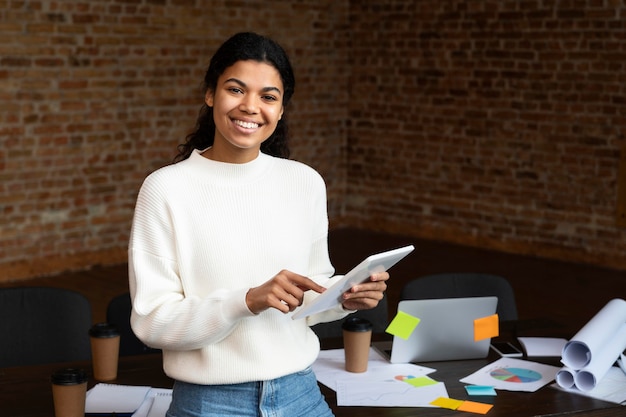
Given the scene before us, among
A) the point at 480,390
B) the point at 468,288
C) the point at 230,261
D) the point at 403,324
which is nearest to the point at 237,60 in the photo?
the point at 230,261

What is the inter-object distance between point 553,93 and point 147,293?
6429 mm

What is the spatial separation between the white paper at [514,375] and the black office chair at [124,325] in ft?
3.76

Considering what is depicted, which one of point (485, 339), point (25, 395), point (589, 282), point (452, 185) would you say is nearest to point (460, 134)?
point (452, 185)

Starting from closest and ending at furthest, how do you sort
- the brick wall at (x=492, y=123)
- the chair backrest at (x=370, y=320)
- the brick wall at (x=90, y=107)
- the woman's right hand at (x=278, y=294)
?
the woman's right hand at (x=278, y=294) < the chair backrest at (x=370, y=320) < the brick wall at (x=90, y=107) < the brick wall at (x=492, y=123)

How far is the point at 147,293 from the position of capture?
206cm

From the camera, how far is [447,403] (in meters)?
2.68

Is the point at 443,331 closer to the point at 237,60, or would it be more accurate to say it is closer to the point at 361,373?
the point at 361,373

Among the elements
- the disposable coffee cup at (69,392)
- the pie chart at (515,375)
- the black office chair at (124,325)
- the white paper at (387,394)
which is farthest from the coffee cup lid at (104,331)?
the pie chart at (515,375)

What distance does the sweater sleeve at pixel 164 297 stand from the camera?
2.03 meters

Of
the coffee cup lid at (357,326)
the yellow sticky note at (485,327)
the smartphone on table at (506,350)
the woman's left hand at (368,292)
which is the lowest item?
the smartphone on table at (506,350)

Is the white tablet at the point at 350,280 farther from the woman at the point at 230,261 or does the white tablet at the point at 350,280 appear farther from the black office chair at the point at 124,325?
the black office chair at the point at 124,325

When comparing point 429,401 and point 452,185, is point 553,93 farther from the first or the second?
point 429,401

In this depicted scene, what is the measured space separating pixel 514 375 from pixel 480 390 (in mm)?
203

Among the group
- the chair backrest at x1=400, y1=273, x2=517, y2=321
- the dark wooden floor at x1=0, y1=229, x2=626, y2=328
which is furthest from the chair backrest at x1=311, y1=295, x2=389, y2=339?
the dark wooden floor at x1=0, y1=229, x2=626, y2=328
